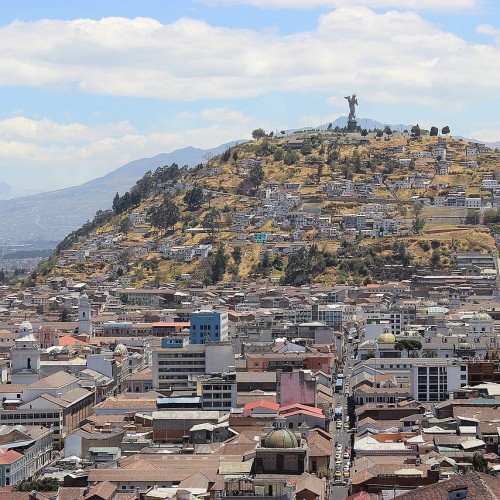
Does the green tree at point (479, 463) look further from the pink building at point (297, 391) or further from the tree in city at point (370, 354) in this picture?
the tree in city at point (370, 354)

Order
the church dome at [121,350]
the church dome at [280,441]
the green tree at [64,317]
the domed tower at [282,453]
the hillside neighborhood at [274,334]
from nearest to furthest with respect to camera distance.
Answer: the domed tower at [282,453]
the church dome at [280,441]
the hillside neighborhood at [274,334]
the church dome at [121,350]
the green tree at [64,317]

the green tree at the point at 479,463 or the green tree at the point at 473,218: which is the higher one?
the green tree at the point at 473,218

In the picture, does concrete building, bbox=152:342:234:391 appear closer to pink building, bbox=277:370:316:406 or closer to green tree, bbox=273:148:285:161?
pink building, bbox=277:370:316:406

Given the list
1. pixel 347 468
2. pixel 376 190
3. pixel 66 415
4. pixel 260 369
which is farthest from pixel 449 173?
pixel 347 468

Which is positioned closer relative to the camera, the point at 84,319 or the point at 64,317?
the point at 84,319

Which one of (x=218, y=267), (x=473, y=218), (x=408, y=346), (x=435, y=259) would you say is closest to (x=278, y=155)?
(x=473, y=218)

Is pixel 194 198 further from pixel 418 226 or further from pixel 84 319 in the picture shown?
pixel 84 319

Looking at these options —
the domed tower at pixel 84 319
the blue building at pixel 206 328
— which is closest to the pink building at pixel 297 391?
the blue building at pixel 206 328
